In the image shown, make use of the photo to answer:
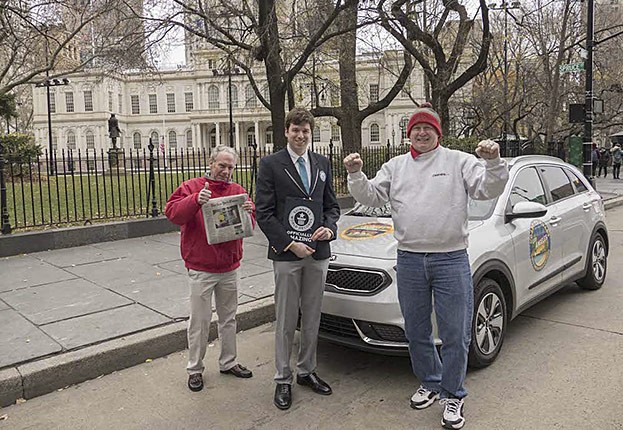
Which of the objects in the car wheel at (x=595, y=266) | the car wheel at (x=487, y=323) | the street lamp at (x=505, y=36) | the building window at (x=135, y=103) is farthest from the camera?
the building window at (x=135, y=103)

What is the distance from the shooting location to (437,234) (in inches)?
140

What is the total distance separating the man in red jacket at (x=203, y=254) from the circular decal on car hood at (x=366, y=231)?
3.45ft

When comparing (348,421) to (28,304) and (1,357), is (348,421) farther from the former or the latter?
(28,304)

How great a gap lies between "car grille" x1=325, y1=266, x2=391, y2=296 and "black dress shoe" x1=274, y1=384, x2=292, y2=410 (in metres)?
0.89

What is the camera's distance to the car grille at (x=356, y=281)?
14.2 ft

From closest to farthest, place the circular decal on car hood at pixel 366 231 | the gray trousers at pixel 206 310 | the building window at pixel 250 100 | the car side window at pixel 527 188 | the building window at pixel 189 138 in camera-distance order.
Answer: the gray trousers at pixel 206 310
the circular decal on car hood at pixel 366 231
the car side window at pixel 527 188
the building window at pixel 250 100
the building window at pixel 189 138

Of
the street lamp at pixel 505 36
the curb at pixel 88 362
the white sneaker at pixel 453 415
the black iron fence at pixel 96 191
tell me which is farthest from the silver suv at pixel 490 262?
the street lamp at pixel 505 36

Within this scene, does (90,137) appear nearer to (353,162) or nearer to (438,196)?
(353,162)

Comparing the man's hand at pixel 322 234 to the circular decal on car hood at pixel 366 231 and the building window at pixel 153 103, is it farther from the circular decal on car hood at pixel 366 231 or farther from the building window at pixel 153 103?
the building window at pixel 153 103

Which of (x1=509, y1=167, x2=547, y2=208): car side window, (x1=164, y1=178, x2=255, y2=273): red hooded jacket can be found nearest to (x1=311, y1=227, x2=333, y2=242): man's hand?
(x1=164, y1=178, x2=255, y2=273): red hooded jacket

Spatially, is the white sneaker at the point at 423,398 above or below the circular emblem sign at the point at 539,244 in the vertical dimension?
below

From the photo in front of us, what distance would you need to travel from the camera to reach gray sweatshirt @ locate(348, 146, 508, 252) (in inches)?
139

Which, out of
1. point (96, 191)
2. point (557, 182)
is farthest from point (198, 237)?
point (96, 191)

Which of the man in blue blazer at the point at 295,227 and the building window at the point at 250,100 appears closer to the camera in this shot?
the man in blue blazer at the point at 295,227
